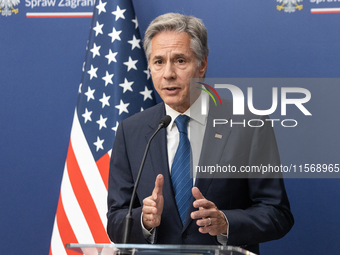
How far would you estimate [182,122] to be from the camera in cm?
177

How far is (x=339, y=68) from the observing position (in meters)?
2.57

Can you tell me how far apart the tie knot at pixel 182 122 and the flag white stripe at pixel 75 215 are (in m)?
1.01

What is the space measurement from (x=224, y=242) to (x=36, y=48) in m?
1.99

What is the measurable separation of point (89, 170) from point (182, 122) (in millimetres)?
927

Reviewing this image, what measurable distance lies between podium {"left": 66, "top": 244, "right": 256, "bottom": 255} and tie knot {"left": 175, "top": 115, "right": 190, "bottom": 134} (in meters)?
0.75

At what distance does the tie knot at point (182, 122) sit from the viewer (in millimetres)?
1752

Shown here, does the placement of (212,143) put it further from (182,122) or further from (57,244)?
(57,244)

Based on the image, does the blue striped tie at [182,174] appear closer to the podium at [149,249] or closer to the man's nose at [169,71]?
the man's nose at [169,71]

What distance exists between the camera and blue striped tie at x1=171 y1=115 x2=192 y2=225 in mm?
1646

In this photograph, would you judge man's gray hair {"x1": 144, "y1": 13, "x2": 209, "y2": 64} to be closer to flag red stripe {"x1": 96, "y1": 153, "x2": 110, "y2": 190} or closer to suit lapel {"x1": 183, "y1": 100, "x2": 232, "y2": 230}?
suit lapel {"x1": 183, "y1": 100, "x2": 232, "y2": 230}
